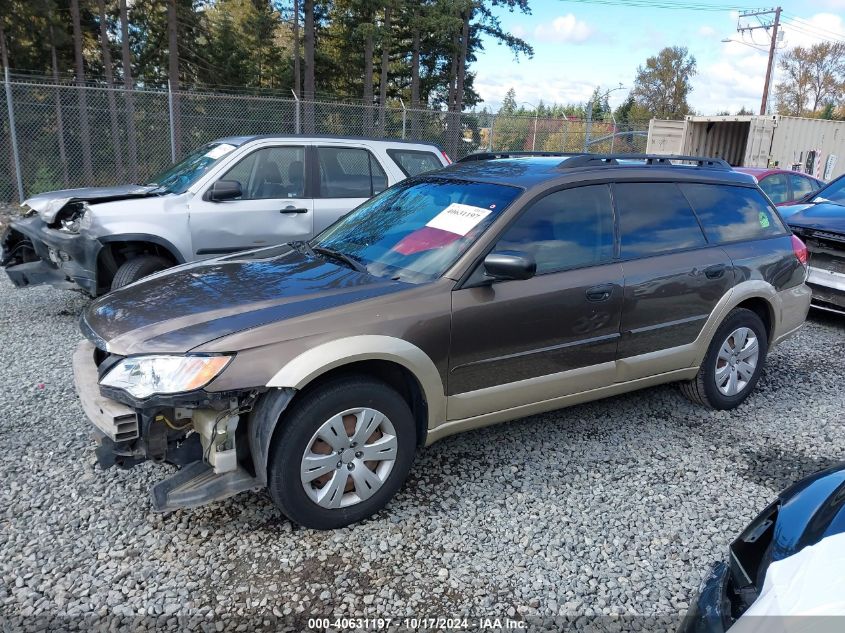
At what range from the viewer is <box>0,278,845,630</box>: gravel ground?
8.41ft

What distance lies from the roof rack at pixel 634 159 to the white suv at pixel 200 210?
319 cm

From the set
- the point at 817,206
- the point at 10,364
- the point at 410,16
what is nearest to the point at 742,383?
the point at 817,206

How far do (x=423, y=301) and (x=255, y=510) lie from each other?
1.36m

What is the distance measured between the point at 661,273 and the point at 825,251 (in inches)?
161

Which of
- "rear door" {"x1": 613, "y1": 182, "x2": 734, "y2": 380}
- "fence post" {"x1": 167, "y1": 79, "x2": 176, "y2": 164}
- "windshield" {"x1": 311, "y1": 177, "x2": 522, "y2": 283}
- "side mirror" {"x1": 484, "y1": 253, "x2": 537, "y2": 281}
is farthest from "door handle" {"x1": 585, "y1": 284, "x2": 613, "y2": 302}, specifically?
"fence post" {"x1": 167, "y1": 79, "x2": 176, "y2": 164}

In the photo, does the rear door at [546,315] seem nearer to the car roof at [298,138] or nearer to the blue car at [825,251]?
the car roof at [298,138]

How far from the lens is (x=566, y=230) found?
12.0ft

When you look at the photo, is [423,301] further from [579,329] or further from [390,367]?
[579,329]

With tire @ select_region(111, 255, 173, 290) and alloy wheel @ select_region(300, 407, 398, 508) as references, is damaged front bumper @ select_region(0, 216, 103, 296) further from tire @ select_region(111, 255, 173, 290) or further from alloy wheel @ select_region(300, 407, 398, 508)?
Answer: alloy wheel @ select_region(300, 407, 398, 508)

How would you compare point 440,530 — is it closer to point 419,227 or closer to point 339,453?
point 339,453

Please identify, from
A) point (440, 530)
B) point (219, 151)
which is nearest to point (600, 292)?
point (440, 530)

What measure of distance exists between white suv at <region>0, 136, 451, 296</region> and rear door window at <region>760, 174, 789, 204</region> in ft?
20.6

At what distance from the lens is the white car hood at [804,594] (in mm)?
1484

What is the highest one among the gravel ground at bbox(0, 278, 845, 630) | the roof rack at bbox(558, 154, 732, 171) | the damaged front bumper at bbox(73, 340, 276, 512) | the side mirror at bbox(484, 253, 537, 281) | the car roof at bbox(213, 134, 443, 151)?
the car roof at bbox(213, 134, 443, 151)
